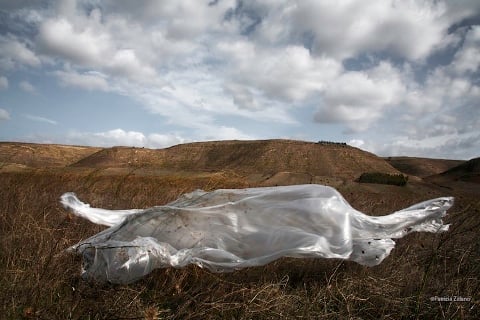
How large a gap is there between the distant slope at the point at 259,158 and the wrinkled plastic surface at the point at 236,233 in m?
43.2

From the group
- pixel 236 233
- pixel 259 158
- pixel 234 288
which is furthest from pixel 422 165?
pixel 234 288

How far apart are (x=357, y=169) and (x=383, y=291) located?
164ft

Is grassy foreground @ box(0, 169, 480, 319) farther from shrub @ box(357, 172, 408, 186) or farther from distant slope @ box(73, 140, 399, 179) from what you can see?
distant slope @ box(73, 140, 399, 179)

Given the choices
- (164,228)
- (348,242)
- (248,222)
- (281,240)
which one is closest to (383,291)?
(348,242)

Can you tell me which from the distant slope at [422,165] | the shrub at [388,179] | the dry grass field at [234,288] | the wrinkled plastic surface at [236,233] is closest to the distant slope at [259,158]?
the shrub at [388,179]

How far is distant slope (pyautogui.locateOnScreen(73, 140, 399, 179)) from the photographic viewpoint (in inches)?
1962

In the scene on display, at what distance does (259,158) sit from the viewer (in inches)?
2103

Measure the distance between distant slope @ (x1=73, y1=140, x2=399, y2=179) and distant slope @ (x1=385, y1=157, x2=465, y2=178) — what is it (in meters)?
17.8

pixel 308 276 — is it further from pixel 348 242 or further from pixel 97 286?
pixel 97 286

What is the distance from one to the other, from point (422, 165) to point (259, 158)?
41288 millimetres

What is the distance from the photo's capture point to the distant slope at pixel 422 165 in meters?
70.7

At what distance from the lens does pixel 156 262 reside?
2.17 meters

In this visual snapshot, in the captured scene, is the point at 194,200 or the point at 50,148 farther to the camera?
the point at 50,148

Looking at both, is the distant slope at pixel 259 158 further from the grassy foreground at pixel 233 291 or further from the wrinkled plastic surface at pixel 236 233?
the grassy foreground at pixel 233 291
